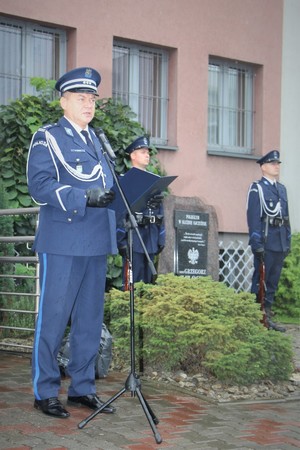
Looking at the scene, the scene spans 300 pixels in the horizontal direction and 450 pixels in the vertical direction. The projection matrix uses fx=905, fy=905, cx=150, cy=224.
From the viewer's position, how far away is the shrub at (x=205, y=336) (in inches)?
281

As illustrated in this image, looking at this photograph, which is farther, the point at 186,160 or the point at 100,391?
the point at 186,160

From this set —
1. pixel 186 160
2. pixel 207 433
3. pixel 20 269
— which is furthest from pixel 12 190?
pixel 207 433

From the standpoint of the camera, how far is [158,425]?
566cm

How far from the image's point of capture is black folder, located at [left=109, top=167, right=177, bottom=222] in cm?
562

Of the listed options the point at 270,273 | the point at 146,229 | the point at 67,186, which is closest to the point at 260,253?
the point at 270,273

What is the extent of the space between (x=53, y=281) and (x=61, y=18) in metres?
8.28

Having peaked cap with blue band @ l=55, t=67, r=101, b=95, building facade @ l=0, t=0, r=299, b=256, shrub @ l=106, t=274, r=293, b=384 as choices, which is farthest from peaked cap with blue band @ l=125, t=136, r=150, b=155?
peaked cap with blue band @ l=55, t=67, r=101, b=95

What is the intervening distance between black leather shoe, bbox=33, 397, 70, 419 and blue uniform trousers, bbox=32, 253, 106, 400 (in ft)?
0.11

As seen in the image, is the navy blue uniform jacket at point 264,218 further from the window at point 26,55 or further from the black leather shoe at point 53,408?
the black leather shoe at point 53,408

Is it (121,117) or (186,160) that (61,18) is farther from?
(186,160)

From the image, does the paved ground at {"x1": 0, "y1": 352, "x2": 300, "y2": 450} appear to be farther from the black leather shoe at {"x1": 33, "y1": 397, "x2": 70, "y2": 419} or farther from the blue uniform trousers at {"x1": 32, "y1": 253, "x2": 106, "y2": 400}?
the blue uniform trousers at {"x1": 32, "y1": 253, "x2": 106, "y2": 400}

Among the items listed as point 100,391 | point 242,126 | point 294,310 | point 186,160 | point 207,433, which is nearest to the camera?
point 207,433

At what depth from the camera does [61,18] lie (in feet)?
43.5

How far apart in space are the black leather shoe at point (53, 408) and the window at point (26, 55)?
777 centimetres
